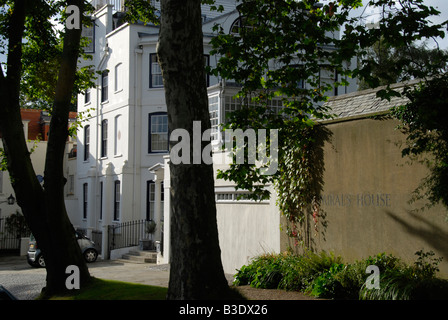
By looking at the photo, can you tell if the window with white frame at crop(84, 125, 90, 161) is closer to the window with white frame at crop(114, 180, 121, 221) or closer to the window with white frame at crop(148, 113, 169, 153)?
the window with white frame at crop(114, 180, 121, 221)

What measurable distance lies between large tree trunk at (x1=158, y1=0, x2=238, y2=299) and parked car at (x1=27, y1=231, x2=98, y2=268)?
1754 centimetres

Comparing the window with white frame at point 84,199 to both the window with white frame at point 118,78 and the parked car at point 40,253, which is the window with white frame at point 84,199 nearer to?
the window with white frame at point 118,78

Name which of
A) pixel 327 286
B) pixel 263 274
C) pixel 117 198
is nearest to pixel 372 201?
pixel 327 286

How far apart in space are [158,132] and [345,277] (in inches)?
754

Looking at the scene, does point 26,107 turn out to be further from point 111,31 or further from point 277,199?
point 277,199

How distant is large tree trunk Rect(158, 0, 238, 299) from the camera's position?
24.6 ft

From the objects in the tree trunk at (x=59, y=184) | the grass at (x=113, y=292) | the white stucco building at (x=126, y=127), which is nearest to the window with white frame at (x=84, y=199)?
the white stucco building at (x=126, y=127)

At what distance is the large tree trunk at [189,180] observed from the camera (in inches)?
296

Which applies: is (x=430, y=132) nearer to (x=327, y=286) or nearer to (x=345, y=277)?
(x=345, y=277)

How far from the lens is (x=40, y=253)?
77.5ft

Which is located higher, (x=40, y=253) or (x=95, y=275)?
(x=40, y=253)

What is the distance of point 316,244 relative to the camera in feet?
39.0

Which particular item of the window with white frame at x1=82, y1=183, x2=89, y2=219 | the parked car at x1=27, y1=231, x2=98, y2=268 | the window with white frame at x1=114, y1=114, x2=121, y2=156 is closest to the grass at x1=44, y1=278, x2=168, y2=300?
the parked car at x1=27, y1=231, x2=98, y2=268
